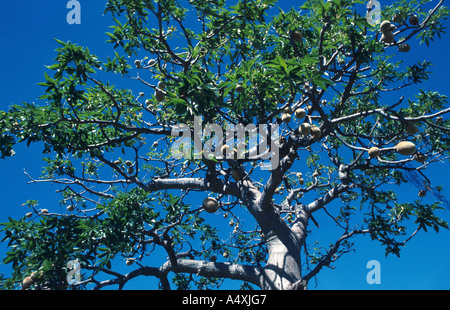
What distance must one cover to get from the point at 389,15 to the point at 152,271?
4691 mm

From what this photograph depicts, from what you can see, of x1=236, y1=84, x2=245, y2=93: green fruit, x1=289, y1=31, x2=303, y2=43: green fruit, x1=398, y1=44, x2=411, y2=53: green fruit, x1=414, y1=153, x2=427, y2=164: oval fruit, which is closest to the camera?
x1=236, y1=84, x2=245, y2=93: green fruit

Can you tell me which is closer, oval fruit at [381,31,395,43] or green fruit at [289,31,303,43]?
oval fruit at [381,31,395,43]

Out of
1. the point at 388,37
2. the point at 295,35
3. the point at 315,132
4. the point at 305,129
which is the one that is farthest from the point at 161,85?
the point at 388,37

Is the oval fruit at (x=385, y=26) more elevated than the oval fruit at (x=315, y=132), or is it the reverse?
the oval fruit at (x=385, y=26)

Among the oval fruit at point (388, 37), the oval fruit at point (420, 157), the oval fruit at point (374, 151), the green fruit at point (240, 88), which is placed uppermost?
the oval fruit at point (388, 37)

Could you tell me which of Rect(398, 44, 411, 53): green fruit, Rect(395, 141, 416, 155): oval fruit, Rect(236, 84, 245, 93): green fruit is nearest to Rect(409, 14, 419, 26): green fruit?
Rect(398, 44, 411, 53): green fruit

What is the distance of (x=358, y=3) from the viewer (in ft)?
12.5

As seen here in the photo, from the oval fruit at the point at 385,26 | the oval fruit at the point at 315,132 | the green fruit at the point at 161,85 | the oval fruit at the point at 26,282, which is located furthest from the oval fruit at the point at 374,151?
the oval fruit at the point at 26,282

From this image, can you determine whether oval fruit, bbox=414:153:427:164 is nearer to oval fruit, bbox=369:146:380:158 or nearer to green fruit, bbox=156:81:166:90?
oval fruit, bbox=369:146:380:158

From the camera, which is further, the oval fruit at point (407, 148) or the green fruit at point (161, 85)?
the green fruit at point (161, 85)

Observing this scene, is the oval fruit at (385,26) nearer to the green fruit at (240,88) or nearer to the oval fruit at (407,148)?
the oval fruit at (407,148)

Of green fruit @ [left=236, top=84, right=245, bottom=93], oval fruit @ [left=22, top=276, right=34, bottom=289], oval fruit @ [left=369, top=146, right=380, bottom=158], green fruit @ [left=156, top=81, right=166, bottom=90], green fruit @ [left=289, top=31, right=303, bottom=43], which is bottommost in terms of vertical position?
oval fruit @ [left=22, top=276, right=34, bottom=289]
